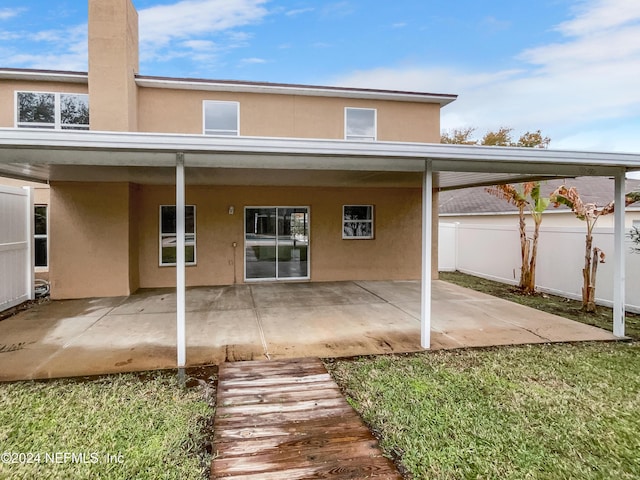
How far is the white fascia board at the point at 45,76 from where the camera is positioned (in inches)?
381

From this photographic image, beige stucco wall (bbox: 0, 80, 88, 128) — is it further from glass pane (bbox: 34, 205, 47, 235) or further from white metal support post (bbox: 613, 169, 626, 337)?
white metal support post (bbox: 613, 169, 626, 337)

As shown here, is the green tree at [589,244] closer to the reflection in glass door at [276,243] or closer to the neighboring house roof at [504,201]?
the neighboring house roof at [504,201]

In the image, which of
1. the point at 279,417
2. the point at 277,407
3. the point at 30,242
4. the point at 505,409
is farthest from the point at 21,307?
the point at 505,409

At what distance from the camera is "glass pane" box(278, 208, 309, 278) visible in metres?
11.6

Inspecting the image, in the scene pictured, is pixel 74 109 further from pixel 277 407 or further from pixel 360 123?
pixel 277 407

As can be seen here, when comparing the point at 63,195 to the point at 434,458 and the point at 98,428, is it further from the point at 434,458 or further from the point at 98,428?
the point at 434,458

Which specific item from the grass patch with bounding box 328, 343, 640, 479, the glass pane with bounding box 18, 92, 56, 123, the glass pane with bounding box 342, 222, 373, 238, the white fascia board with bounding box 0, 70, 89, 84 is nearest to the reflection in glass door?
the glass pane with bounding box 342, 222, 373, 238

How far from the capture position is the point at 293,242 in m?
11.7

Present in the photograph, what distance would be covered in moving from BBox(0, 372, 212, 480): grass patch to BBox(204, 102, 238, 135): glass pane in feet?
25.4

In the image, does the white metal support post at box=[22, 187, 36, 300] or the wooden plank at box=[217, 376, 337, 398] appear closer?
the wooden plank at box=[217, 376, 337, 398]

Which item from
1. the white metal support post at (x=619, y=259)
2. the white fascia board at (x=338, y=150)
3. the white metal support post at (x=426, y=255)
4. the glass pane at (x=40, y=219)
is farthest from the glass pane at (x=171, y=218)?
the white metal support post at (x=619, y=259)

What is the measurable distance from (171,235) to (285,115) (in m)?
4.78

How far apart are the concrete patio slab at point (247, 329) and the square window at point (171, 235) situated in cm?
134

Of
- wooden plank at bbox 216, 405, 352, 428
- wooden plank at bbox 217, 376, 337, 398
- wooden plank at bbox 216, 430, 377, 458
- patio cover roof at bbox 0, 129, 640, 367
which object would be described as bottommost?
wooden plank at bbox 216, 430, 377, 458
